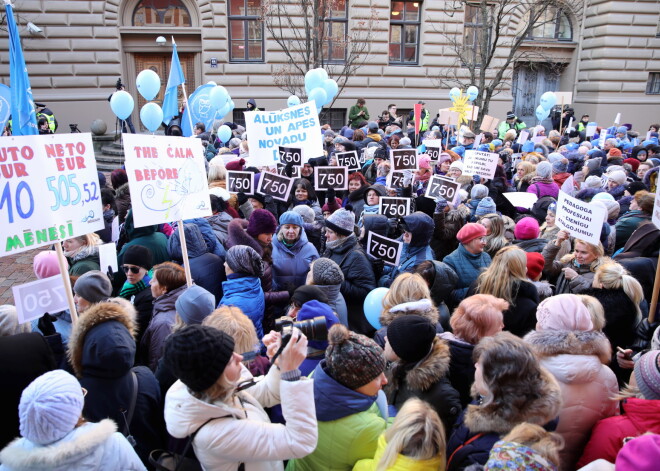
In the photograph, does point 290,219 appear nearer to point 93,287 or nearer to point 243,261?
point 243,261

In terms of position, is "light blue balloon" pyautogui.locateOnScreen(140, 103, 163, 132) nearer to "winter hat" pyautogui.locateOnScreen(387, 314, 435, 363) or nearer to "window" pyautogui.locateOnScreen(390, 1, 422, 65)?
"winter hat" pyautogui.locateOnScreen(387, 314, 435, 363)

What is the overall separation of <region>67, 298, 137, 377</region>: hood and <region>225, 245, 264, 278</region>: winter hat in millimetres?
1164

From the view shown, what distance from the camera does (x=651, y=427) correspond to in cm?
212

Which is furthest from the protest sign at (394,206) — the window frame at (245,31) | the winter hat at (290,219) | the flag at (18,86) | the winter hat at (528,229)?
the window frame at (245,31)

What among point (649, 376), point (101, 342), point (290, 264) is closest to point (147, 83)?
point (290, 264)

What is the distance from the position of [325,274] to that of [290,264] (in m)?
1.00

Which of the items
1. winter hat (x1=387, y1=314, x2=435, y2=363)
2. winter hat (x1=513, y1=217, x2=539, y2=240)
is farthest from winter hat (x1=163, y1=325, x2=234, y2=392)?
winter hat (x1=513, y1=217, x2=539, y2=240)

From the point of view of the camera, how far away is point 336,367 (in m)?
2.32

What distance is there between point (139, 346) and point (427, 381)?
6.60 ft

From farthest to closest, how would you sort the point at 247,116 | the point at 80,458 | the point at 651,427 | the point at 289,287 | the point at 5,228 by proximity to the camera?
the point at 247,116
the point at 289,287
the point at 5,228
the point at 651,427
the point at 80,458

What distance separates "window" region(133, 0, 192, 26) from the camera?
18594mm

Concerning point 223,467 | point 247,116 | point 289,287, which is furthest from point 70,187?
point 247,116

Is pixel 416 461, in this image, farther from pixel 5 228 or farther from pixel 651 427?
pixel 5 228

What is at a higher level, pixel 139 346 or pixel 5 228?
pixel 5 228
